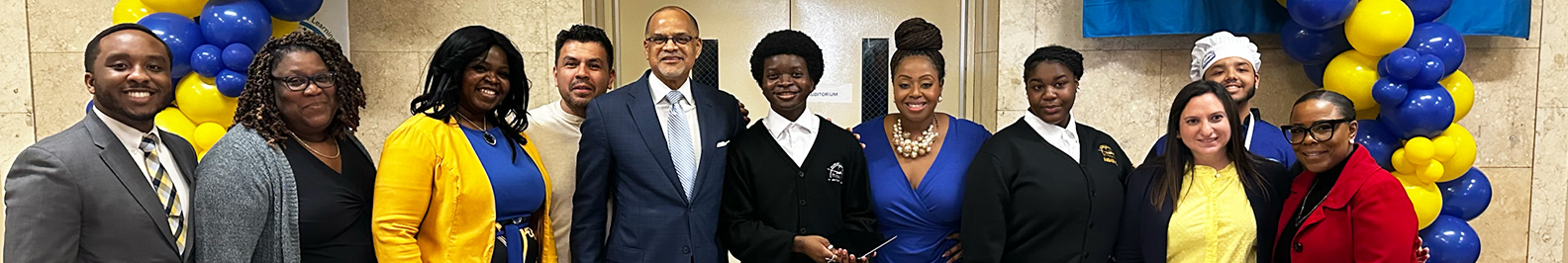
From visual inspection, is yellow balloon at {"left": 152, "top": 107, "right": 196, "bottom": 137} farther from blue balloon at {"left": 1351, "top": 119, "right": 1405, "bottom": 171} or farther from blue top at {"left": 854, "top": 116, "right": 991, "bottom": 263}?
blue balloon at {"left": 1351, "top": 119, "right": 1405, "bottom": 171}

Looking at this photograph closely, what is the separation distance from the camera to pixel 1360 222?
2406 millimetres

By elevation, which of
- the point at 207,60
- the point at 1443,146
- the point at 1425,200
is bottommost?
the point at 1425,200

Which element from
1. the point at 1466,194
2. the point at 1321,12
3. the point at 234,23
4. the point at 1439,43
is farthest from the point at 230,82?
the point at 1466,194

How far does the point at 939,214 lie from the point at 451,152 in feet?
4.49

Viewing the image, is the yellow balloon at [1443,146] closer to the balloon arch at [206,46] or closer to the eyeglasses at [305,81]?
the eyeglasses at [305,81]

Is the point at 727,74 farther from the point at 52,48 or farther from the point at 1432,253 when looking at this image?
the point at 1432,253

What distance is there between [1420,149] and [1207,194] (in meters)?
1.98

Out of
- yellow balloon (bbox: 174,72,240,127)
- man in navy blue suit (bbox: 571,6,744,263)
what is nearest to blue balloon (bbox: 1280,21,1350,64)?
man in navy blue suit (bbox: 571,6,744,263)

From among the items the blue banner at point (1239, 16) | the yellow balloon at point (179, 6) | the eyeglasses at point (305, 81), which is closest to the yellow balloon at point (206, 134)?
the yellow balloon at point (179, 6)

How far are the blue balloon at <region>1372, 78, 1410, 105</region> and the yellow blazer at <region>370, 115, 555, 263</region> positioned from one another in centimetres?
353

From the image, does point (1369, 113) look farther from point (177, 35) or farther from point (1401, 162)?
point (177, 35)

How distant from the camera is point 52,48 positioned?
418cm

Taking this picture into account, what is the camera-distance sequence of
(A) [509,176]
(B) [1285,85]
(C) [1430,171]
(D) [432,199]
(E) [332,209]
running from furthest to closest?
(B) [1285,85], (C) [1430,171], (A) [509,176], (D) [432,199], (E) [332,209]

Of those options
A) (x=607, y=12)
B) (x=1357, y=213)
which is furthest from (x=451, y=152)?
(x=607, y=12)
